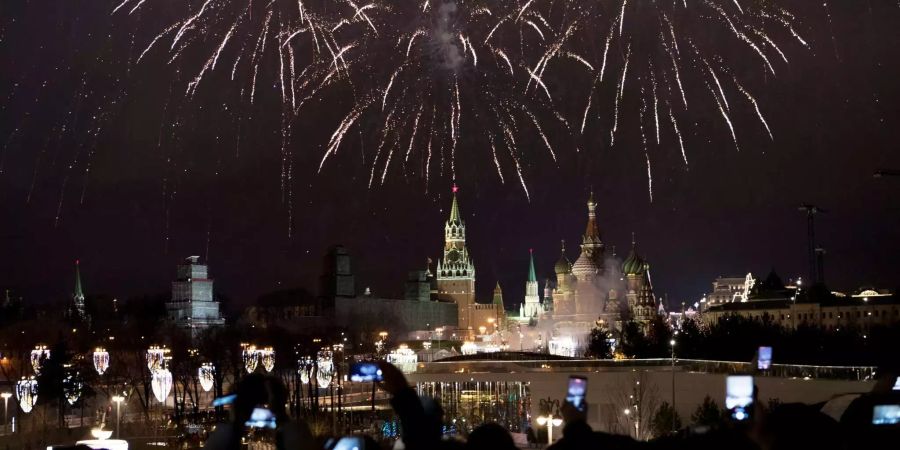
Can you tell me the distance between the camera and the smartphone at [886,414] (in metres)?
8.16

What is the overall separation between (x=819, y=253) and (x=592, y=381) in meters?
100

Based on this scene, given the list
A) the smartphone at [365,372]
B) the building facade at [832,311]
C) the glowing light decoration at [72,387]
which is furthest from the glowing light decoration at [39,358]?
the building facade at [832,311]

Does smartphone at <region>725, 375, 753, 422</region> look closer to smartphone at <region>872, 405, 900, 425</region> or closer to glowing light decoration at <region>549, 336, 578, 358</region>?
smartphone at <region>872, 405, 900, 425</region>

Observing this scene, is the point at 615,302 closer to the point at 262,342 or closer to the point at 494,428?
the point at 262,342

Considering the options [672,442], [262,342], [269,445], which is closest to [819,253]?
[262,342]

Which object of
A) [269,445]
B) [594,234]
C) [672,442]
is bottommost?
[269,445]

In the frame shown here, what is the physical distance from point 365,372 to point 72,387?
159 ft

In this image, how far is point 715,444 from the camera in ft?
25.1

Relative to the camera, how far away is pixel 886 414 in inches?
323

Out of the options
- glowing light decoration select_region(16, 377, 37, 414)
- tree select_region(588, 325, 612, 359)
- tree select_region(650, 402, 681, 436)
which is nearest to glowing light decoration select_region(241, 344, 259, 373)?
glowing light decoration select_region(16, 377, 37, 414)

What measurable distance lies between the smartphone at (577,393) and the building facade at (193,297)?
454ft

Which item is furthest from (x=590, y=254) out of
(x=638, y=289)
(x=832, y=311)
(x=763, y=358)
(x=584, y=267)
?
(x=763, y=358)

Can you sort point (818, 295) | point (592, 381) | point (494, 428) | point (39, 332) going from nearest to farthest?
point (494, 428)
point (592, 381)
point (39, 332)
point (818, 295)

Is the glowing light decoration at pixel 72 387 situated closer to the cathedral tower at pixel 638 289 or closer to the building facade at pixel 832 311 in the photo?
the building facade at pixel 832 311
